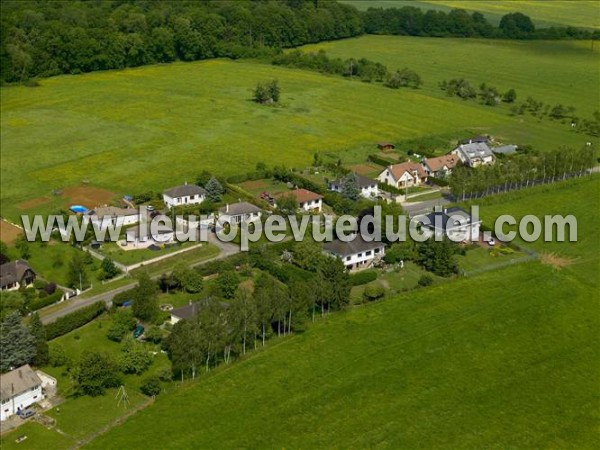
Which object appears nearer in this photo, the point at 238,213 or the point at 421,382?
the point at 421,382

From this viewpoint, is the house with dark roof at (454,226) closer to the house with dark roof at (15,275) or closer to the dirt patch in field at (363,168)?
the dirt patch in field at (363,168)

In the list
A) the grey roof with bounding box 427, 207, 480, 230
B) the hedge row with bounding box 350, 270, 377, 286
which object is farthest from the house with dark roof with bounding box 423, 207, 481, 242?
the hedge row with bounding box 350, 270, 377, 286

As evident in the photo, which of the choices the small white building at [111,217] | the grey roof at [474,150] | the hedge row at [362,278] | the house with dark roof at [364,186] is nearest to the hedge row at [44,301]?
the small white building at [111,217]

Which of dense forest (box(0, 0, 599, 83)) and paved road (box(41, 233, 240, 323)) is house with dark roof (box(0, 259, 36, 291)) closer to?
paved road (box(41, 233, 240, 323))

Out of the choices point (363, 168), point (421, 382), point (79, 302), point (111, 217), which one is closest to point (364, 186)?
point (363, 168)

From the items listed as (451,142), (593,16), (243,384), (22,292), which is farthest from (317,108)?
(593,16)

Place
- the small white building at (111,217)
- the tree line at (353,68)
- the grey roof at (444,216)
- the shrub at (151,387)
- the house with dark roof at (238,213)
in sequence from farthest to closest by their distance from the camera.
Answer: the tree line at (353,68), the house with dark roof at (238,213), the small white building at (111,217), the grey roof at (444,216), the shrub at (151,387)

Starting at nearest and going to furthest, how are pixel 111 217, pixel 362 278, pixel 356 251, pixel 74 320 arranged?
pixel 74 320 < pixel 362 278 < pixel 356 251 < pixel 111 217

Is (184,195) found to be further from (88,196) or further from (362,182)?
(362,182)
